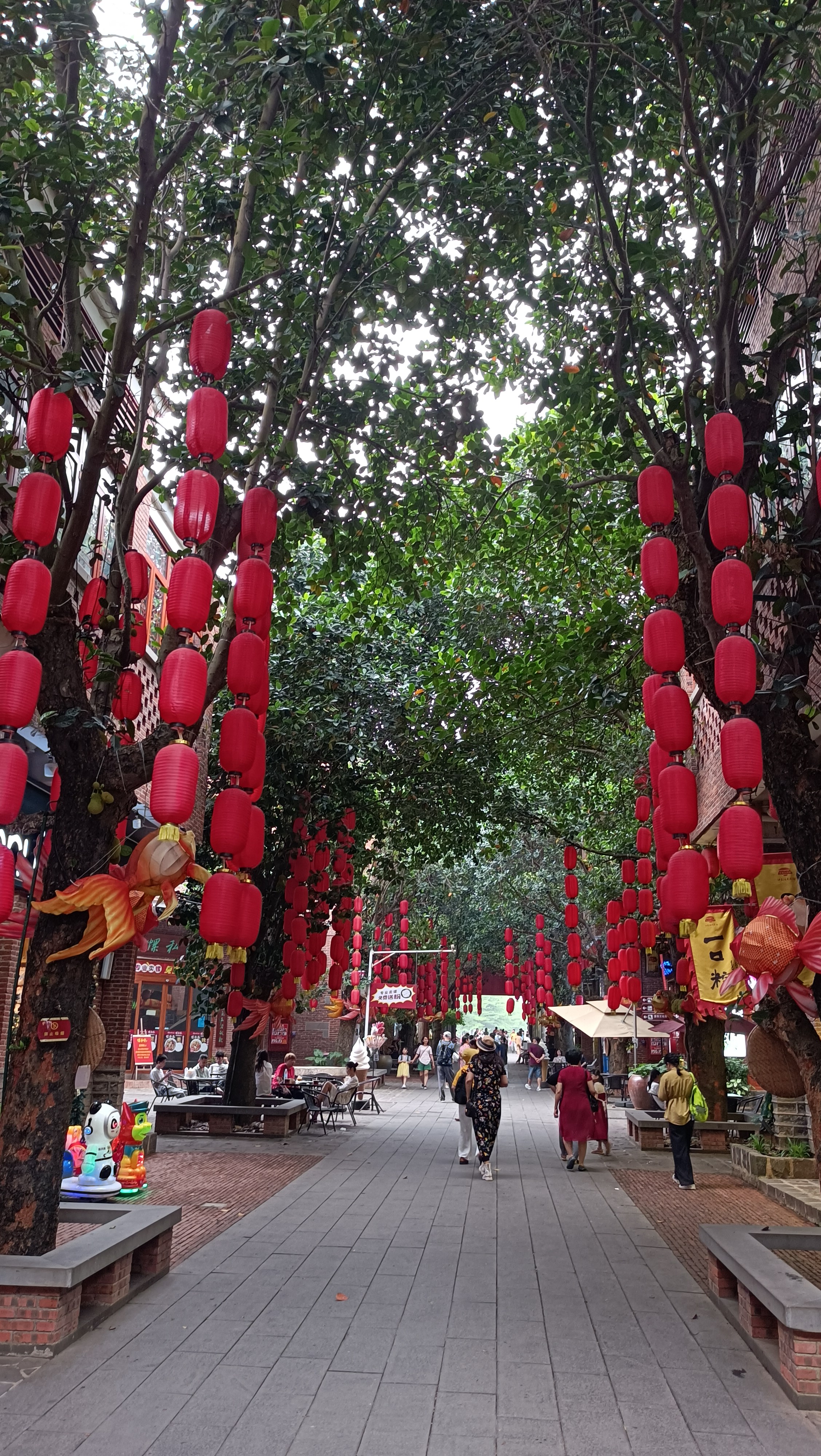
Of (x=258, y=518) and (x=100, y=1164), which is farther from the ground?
(x=258, y=518)

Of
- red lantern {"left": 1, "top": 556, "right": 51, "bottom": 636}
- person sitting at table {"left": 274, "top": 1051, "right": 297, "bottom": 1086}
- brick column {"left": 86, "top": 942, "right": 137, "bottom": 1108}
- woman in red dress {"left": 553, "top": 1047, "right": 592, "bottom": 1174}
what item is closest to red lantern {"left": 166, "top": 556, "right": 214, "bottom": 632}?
red lantern {"left": 1, "top": 556, "right": 51, "bottom": 636}

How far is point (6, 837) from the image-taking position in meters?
10.1

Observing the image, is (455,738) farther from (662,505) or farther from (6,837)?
(662,505)

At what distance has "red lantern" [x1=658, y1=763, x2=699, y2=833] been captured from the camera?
704cm

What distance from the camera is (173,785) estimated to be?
5.93 metres

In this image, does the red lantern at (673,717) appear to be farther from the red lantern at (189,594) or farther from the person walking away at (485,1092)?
the person walking away at (485,1092)

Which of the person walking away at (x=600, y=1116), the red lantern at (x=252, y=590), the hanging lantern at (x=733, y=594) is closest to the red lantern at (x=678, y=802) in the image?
the hanging lantern at (x=733, y=594)

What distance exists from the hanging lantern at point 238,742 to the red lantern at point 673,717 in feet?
9.52

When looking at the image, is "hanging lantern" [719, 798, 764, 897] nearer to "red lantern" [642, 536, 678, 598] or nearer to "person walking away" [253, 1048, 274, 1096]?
"red lantern" [642, 536, 678, 598]

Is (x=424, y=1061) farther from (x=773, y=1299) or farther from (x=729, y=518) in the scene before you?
(x=729, y=518)

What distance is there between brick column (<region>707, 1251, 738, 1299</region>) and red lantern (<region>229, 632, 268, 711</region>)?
17.2 feet

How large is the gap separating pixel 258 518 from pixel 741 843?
159 inches

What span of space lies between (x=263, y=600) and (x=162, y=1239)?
192 inches

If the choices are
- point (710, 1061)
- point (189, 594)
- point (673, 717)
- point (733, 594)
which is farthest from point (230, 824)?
point (710, 1061)
